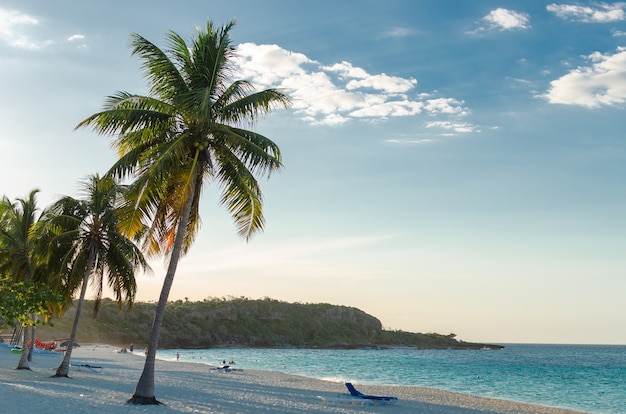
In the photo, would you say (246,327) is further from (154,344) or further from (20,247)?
(154,344)

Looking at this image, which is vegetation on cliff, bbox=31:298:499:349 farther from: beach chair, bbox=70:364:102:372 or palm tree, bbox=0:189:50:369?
palm tree, bbox=0:189:50:369

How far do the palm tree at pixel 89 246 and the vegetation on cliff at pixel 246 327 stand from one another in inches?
3800

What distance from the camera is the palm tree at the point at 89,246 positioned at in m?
23.9

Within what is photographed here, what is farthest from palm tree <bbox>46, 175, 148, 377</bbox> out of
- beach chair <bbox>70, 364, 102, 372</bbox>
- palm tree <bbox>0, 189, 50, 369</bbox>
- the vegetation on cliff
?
the vegetation on cliff

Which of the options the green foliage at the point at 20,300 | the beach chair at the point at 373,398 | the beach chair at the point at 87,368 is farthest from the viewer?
the beach chair at the point at 87,368

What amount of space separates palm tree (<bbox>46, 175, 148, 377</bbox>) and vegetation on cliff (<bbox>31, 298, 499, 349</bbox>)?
96.5m

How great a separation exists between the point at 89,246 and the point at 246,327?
151236mm

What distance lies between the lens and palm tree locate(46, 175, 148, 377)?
23938mm

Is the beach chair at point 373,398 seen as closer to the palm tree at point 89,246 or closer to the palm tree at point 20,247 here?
the palm tree at point 89,246

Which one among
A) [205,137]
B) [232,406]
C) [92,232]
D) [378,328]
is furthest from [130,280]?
[378,328]

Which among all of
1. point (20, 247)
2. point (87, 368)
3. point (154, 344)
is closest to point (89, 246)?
point (20, 247)

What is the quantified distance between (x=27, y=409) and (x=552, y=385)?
175 ft

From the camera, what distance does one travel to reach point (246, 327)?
559 feet

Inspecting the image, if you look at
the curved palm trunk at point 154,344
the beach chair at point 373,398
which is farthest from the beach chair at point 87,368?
the curved palm trunk at point 154,344
